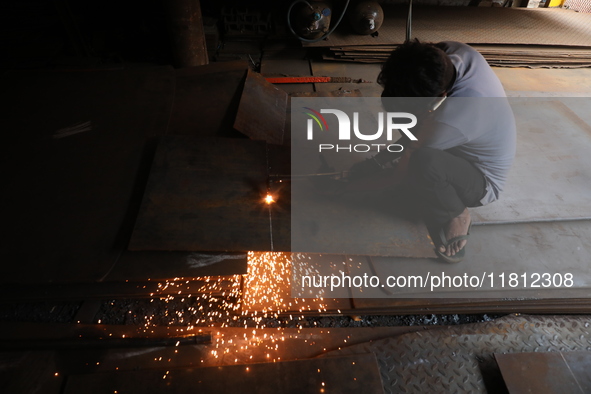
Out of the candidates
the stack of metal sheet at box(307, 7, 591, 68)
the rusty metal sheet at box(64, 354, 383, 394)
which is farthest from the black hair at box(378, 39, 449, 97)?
the stack of metal sheet at box(307, 7, 591, 68)

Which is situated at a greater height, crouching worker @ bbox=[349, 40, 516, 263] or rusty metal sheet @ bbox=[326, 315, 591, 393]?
crouching worker @ bbox=[349, 40, 516, 263]

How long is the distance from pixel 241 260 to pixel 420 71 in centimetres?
132

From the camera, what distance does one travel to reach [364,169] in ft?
7.66

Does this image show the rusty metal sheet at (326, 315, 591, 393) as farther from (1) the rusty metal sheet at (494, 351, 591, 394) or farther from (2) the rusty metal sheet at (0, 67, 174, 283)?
(2) the rusty metal sheet at (0, 67, 174, 283)

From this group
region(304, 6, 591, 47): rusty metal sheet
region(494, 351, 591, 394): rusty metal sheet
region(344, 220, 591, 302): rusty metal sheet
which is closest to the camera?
region(494, 351, 591, 394): rusty metal sheet

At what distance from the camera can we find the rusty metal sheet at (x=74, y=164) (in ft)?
5.76

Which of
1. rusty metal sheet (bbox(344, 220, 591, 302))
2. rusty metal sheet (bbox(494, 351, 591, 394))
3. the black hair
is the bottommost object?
rusty metal sheet (bbox(494, 351, 591, 394))

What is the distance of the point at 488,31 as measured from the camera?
461 centimetres

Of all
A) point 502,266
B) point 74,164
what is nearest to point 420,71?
point 502,266

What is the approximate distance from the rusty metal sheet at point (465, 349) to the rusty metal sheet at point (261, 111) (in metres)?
1.56

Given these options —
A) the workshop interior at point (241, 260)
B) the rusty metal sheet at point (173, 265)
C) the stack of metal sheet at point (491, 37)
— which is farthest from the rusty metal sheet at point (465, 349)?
the stack of metal sheet at point (491, 37)

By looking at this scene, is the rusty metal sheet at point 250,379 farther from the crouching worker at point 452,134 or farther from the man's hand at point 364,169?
the man's hand at point 364,169

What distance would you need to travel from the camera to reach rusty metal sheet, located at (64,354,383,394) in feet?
4.96

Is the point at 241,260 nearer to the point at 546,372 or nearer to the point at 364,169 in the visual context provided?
the point at 364,169
